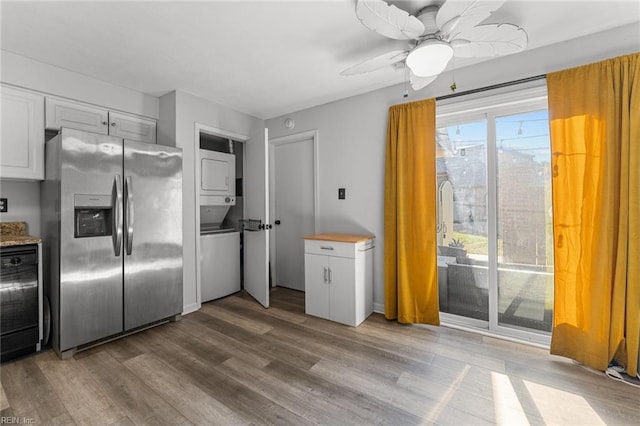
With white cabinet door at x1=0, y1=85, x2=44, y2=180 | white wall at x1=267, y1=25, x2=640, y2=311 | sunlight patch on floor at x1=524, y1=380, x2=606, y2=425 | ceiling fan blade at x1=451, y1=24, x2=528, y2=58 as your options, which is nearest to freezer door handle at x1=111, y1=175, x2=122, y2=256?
white cabinet door at x1=0, y1=85, x2=44, y2=180

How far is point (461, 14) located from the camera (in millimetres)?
1419

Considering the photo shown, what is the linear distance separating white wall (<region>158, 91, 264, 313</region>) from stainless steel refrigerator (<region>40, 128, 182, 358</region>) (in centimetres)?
25

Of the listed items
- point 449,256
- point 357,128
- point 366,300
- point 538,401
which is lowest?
point 538,401

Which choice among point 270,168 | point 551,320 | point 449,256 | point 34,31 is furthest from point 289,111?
Answer: point 551,320

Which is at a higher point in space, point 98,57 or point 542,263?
point 98,57

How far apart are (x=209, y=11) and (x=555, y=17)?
230cm

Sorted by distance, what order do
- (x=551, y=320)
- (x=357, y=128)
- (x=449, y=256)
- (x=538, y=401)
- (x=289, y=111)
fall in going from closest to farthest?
(x=538, y=401), (x=551, y=320), (x=449, y=256), (x=357, y=128), (x=289, y=111)

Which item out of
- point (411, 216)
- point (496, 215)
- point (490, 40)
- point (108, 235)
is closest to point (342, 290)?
point (411, 216)

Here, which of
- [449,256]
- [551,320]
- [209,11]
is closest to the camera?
[209,11]

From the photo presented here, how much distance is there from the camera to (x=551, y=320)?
229cm

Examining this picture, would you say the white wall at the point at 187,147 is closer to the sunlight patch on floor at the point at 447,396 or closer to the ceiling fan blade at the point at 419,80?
the ceiling fan blade at the point at 419,80

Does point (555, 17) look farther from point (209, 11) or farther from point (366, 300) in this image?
point (366, 300)

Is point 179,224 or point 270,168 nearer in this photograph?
point 179,224

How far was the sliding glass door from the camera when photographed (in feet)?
7.54
